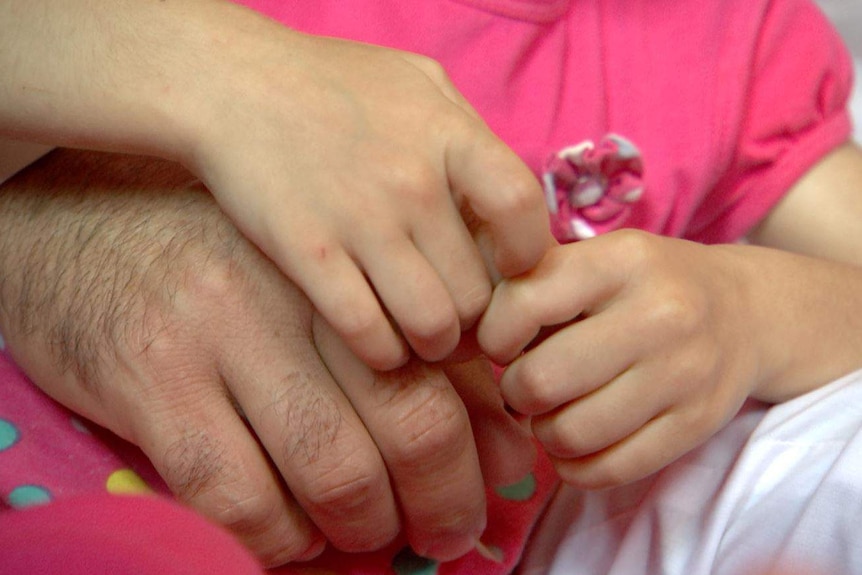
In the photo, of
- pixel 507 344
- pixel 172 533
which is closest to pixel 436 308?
pixel 507 344

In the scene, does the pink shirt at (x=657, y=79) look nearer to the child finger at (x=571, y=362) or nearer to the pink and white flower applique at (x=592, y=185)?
the pink and white flower applique at (x=592, y=185)

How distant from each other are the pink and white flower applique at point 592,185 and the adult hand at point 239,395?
0.71 feet

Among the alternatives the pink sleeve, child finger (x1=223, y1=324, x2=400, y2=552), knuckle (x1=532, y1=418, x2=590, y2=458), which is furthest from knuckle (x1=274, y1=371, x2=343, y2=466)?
the pink sleeve

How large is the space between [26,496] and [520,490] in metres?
0.32

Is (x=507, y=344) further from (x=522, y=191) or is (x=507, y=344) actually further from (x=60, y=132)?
(x=60, y=132)

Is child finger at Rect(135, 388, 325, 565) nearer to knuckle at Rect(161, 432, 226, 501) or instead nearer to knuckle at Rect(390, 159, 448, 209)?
knuckle at Rect(161, 432, 226, 501)

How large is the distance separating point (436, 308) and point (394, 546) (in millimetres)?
215

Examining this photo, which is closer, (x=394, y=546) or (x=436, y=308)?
(x=436, y=308)

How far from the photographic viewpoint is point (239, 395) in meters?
0.44

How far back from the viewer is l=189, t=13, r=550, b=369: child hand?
1.27 feet

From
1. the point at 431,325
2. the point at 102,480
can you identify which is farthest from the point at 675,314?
the point at 102,480

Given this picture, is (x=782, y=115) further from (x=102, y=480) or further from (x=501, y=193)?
(x=102, y=480)

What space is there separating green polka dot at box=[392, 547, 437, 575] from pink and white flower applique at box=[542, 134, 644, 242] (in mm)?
282

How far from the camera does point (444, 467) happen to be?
444mm
